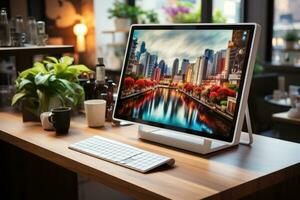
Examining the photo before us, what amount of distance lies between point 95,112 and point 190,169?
701 mm

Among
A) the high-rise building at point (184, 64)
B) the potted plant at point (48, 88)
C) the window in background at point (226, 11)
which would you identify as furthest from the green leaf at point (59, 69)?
the window in background at point (226, 11)

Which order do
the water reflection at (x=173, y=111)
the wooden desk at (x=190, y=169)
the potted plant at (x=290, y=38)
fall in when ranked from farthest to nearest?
the potted plant at (x=290, y=38) < the water reflection at (x=173, y=111) < the wooden desk at (x=190, y=169)

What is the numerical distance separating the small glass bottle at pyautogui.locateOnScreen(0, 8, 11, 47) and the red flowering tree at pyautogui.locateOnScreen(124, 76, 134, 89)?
1.11 metres

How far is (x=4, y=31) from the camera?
8.33 feet

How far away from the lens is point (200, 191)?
115 centimetres

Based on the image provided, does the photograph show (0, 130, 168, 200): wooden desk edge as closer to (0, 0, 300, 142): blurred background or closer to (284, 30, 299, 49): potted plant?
(0, 0, 300, 142): blurred background

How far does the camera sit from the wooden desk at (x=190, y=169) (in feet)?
3.86

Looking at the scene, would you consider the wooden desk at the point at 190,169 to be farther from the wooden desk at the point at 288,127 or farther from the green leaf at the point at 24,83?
the wooden desk at the point at 288,127

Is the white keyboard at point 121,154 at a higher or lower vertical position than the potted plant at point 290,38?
lower

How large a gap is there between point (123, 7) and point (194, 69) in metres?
4.78

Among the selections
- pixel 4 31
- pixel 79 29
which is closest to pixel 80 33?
pixel 79 29

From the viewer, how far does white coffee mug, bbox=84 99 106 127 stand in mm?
1897

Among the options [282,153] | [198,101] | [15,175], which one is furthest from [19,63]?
[282,153]

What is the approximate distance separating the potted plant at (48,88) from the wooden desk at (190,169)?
29 centimetres
